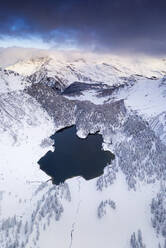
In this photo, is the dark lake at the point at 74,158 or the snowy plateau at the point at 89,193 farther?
the dark lake at the point at 74,158

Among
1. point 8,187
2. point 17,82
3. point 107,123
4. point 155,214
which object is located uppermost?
point 17,82

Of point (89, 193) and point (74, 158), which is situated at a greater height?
point (74, 158)

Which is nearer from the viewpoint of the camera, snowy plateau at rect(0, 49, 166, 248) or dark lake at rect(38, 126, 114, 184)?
snowy plateau at rect(0, 49, 166, 248)

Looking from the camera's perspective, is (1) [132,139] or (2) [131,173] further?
(1) [132,139]

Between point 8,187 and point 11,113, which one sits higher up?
point 11,113

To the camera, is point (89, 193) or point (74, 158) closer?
point (89, 193)

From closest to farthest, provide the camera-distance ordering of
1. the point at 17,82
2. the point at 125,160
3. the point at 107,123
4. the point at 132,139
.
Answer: the point at 125,160, the point at 132,139, the point at 107,123, the point at 17,82

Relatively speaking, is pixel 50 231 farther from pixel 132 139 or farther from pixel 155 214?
pixel 132 139

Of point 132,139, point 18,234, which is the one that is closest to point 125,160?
point 132,139
